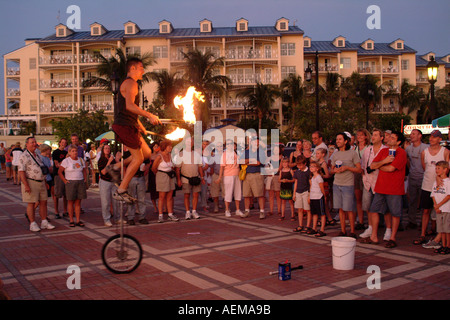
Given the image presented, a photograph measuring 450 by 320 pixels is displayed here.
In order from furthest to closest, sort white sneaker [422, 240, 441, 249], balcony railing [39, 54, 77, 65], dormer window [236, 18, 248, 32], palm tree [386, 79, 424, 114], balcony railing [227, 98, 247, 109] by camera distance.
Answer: palm tree [386, 79, 424, 114]
balcony railing [39, 54, 77, 65]
dormer window [236, 18, 248, 32]
balcony railing [227, 98, 247, 109]
white sneaker [422, 240, 441, 249]

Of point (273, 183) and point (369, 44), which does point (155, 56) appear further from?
point (273, 183)

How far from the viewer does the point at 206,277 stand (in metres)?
6.06

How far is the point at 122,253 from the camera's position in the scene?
6281mm

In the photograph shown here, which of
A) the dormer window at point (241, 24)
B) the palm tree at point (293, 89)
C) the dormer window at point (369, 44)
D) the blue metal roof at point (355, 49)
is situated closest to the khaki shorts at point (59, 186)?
the palm tree at point (293, 89)

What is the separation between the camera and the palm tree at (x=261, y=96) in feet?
157

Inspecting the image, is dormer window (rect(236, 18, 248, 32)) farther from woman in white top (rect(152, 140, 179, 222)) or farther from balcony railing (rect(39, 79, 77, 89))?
woman in white top (rect(152, 140, 179, 222))

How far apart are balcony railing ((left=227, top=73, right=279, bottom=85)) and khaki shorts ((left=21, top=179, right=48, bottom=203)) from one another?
42.9 meters

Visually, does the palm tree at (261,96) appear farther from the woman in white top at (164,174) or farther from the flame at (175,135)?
the flame at (175,135)

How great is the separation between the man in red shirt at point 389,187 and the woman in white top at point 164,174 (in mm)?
5187

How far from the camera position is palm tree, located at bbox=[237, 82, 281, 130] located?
48000mm

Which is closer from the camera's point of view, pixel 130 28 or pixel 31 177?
pixel 31 177

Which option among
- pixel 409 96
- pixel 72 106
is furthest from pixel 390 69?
pixel 72 106

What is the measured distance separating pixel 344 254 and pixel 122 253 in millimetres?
3369

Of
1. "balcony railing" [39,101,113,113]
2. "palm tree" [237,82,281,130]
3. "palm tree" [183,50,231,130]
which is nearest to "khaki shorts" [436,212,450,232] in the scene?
"palm tree" [183,50,231,130]
